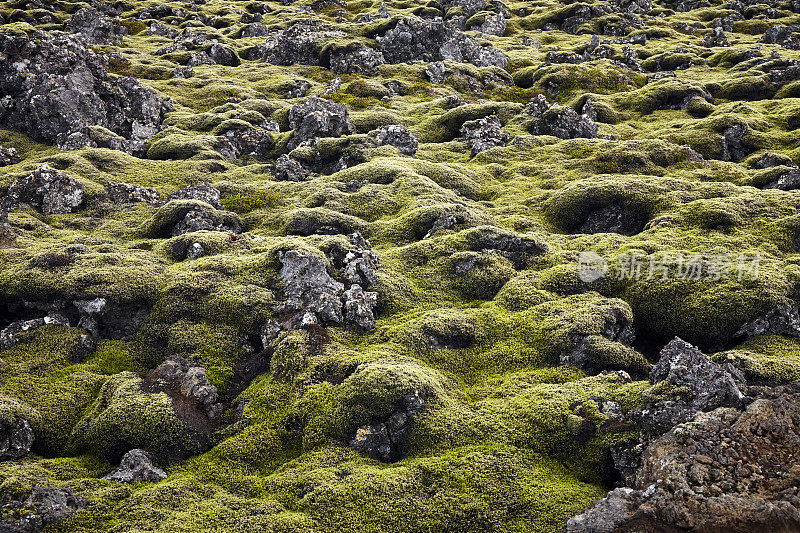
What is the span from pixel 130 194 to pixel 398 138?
14.3 meters

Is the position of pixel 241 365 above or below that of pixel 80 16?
below

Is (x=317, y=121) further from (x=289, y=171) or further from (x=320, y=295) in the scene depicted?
(x=320, y=295)

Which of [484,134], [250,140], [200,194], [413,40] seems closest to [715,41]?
[413,40]

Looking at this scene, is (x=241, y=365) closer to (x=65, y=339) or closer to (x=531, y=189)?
(x=65, y=339)

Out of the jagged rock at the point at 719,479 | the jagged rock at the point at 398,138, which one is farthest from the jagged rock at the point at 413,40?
the jagged rock at the point at 719,479

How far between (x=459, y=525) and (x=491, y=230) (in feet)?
36.8

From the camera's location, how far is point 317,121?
2905cm

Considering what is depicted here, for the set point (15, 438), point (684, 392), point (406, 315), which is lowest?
point (406, 315)

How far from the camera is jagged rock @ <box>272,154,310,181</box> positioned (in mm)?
25688

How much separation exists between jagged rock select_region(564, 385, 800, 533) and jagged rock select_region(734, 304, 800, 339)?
4575 millimetres

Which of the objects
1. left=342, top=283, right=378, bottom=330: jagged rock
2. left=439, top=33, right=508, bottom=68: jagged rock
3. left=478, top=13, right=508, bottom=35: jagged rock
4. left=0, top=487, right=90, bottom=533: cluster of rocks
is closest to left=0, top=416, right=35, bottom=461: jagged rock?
left=0, top=487, right=90, bottom=533: cluster of rocks

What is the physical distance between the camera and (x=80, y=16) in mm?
50969

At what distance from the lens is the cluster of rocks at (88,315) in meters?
14.1

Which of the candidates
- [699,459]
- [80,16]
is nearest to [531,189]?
[699,459]
